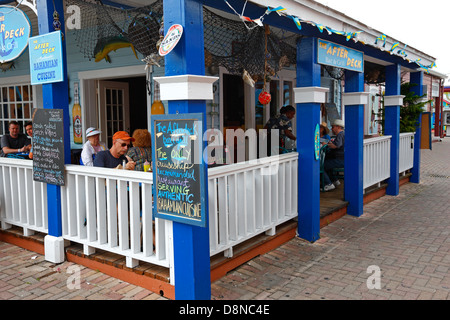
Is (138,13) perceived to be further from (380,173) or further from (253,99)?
(380,173)

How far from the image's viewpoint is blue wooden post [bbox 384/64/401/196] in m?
7.63

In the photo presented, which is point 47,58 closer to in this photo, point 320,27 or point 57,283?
point 57,283

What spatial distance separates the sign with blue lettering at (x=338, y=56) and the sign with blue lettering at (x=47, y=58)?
298cm

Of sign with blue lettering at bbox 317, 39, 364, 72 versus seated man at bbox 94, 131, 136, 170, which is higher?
sign with blue lettering at bbox 317, 39, 364, 72

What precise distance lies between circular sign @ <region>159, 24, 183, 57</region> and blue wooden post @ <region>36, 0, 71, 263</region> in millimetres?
1450

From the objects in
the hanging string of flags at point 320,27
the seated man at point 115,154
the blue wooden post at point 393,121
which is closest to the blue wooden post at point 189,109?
the hanging string of flags at point 320,27

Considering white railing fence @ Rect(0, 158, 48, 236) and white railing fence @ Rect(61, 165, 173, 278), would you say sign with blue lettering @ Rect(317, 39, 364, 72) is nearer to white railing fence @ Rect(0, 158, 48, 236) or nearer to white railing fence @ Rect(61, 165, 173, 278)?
white railing fence @ Rect(61, 165, 173, 278)

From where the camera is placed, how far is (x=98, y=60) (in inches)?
256

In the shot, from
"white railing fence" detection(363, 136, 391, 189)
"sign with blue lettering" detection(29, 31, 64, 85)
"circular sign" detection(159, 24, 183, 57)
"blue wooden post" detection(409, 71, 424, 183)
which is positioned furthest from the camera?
"blue wooden post" detection(409, 71, 424, 183)

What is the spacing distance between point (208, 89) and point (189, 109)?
0.24 metres

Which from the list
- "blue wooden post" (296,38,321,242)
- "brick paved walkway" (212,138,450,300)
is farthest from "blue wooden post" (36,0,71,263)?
"blue wooden post" (296,38,321,242)

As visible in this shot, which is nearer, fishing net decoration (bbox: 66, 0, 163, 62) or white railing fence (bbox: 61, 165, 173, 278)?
white railing fence (bbox: 61, 165, 173, 278)

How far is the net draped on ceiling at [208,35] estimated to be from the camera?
12.8 ft
